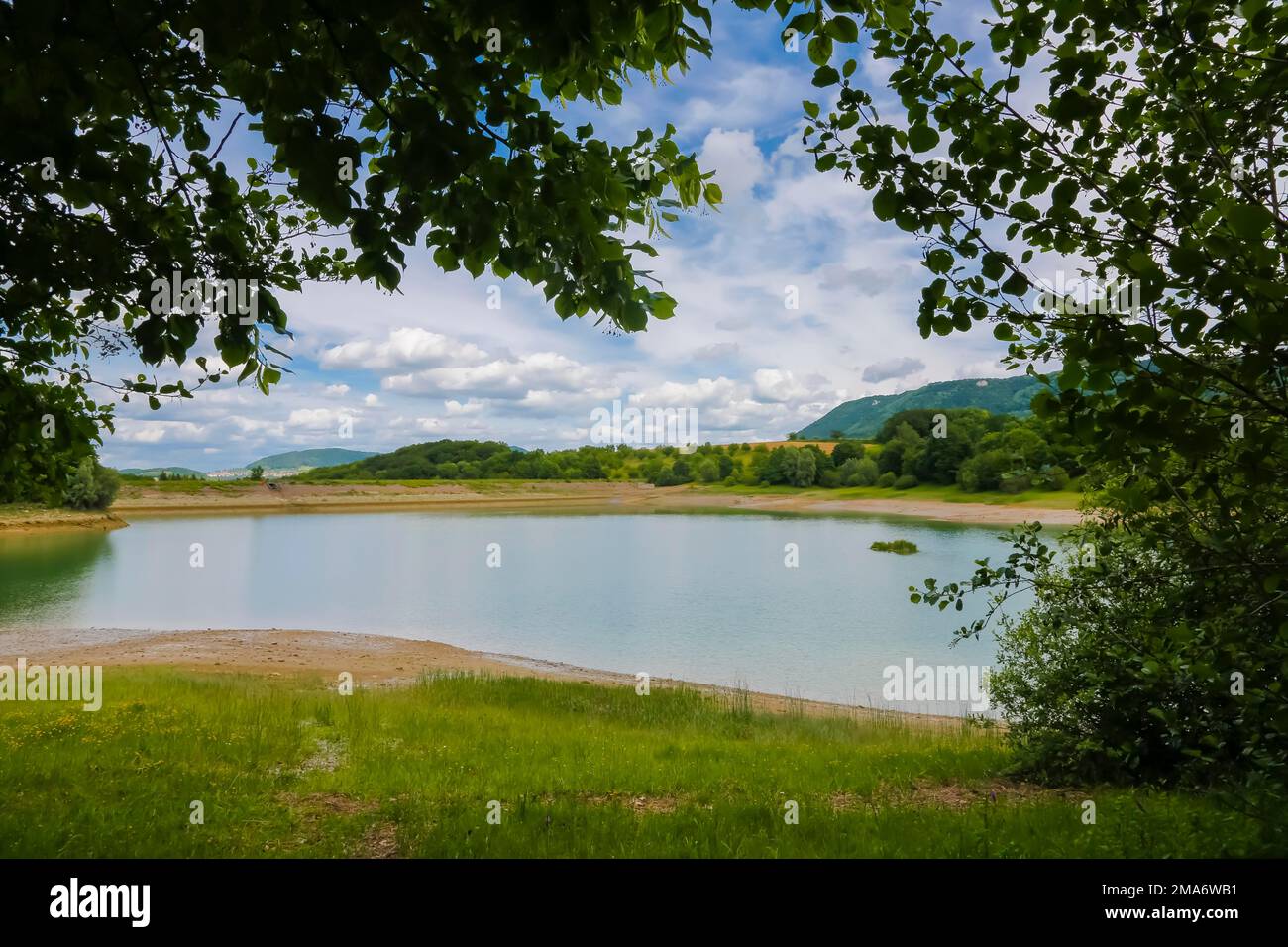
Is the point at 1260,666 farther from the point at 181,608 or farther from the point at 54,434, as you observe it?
the point at 181,608

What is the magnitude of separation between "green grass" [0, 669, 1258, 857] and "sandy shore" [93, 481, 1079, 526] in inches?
2346

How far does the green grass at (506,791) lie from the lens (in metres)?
5.63

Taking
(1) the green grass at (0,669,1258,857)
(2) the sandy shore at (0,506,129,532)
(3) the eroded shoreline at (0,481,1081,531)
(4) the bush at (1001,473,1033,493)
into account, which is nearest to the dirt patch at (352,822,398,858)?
(1) the green grass at (0,669,1258,857)

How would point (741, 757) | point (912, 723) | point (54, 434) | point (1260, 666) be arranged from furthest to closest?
point (912, 723), point (741, 757), point (54, 434), point (1260, 666)

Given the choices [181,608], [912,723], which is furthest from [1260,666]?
[181,608]

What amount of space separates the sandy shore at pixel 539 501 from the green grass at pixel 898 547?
1919 centimetres

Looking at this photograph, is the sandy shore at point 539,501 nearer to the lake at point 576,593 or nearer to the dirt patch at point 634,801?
the lake at point 576,593

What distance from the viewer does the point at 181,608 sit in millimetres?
32344

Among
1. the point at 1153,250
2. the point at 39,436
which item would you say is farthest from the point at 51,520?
the point at 1153,250

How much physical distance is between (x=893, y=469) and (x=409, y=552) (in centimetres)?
6620

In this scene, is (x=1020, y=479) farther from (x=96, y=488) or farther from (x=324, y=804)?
(x=96, y=488)

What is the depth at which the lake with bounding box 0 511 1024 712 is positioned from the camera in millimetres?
23734

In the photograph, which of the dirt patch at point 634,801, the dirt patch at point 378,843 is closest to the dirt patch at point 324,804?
the dirt patch at point 378,843

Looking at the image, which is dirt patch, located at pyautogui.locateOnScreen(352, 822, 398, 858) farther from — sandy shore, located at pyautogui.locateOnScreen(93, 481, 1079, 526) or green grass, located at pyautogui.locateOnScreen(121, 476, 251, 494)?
green grass, located at pyautogui.locateOnScreen(121, 476, 251, 494)
